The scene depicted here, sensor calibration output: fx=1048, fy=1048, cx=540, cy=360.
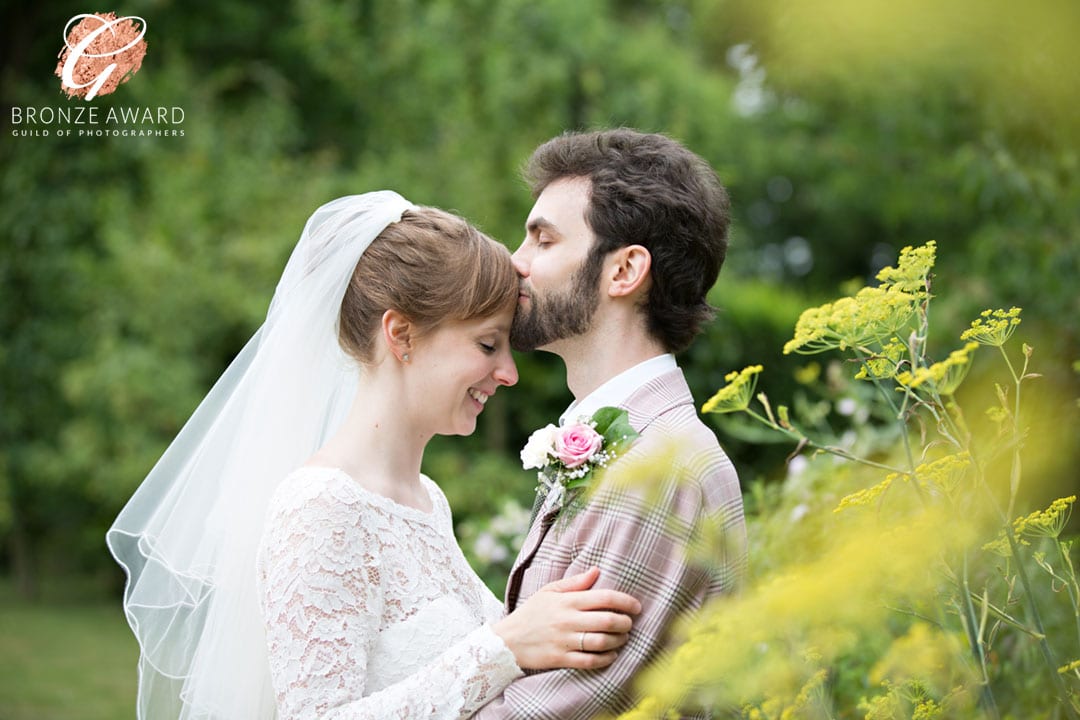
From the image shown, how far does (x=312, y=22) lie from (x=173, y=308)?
10.3 feet

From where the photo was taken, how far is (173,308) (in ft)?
33.5

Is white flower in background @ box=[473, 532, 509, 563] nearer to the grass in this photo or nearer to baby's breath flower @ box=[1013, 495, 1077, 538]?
baby's breath flower @ box=[1013, 495, 1077, 538]

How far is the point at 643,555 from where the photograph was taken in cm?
241

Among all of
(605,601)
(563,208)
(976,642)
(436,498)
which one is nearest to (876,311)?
(976,642)

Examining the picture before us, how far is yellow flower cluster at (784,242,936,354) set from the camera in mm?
2094

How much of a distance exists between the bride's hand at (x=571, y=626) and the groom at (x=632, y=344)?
0.04 meters

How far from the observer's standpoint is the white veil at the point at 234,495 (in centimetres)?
293

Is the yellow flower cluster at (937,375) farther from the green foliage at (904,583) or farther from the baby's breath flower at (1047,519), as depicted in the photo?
the baby's breath flower at (1047,519)

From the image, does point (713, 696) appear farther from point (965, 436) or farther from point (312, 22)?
point (312, 22)

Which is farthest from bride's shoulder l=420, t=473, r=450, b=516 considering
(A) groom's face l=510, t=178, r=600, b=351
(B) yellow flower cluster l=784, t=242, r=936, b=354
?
(B) yellow flower cluster l=784, t=242, r=936, b=354

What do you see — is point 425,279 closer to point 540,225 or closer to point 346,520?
point 540,225

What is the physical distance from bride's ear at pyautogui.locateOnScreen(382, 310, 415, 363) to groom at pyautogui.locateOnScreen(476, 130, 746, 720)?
0.30 metres

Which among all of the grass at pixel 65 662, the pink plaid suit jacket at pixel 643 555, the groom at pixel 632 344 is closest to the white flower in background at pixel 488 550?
the groom at pixel 632 344

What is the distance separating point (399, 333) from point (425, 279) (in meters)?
0.17
